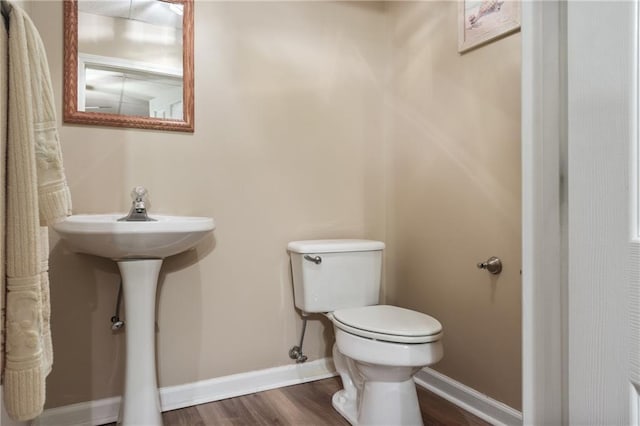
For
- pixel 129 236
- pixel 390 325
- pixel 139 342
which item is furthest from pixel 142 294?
pixel 390 325

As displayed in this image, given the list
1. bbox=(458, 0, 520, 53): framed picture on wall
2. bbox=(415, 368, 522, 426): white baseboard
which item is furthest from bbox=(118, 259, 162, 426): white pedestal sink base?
bbox=(458, 0, 520, 53): framed picture on wall

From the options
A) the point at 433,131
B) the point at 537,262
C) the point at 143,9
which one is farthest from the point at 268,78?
the point at 537,262

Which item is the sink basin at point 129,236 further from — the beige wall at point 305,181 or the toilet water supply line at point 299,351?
the toilet water supply line at point 299,351

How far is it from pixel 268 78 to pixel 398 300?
1.39 meters

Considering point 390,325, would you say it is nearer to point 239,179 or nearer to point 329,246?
point 329,246

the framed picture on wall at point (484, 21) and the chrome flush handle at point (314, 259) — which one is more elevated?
the framed picture on wall at point (484, 21)

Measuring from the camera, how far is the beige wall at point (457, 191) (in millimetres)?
1681

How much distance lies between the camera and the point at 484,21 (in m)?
1.78

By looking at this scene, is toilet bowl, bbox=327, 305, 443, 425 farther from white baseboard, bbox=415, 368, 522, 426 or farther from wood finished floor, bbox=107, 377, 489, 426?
white baseboard, bbox=415, 368, 522, 426

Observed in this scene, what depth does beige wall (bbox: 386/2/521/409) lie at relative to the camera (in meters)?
1.68

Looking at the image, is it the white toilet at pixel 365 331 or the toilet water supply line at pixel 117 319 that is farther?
the toilet water supply line at pixel 117 319

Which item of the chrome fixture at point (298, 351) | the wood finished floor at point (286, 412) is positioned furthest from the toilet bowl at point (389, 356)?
the chrome fixture at point (298, 351)

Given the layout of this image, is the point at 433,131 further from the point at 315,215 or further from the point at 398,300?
the point at 398,300

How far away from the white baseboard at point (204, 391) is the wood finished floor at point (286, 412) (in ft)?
0.11
